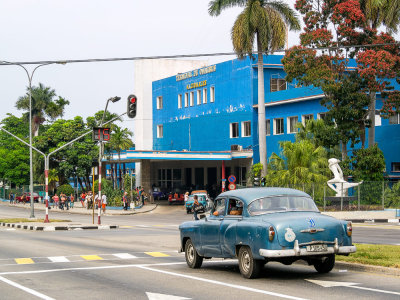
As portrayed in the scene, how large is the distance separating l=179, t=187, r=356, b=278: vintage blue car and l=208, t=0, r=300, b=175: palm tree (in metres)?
38.3

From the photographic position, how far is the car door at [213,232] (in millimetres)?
14352

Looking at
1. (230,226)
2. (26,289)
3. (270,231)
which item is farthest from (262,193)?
(26,289)

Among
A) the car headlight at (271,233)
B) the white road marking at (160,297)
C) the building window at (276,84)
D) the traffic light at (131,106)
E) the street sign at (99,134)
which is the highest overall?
the building window at (276,84)

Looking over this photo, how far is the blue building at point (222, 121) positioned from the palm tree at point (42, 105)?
82.9 ft

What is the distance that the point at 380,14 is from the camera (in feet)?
154

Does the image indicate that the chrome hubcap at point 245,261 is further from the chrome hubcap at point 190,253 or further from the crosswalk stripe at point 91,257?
the crosswalk stripe at point 91,257

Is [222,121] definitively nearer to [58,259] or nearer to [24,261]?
[58,259]

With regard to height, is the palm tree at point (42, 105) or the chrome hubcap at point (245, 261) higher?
the palm tree at point (42, 105)

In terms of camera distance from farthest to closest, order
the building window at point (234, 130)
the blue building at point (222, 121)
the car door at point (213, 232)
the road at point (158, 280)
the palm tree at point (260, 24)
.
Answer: the building window at point (234, 130) < the blue building at point (222, 121) < the palm tree at point (260, 24) < the car door at point (213, 232) < the road at point (158, 280)

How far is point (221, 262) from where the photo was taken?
1711 cm

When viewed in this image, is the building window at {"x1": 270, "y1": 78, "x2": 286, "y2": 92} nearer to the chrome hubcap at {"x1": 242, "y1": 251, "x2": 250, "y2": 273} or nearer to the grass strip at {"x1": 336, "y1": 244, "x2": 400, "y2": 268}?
the grass strip at {"x1": 336, "y1": 244, "x2": 400, "y2": 268}

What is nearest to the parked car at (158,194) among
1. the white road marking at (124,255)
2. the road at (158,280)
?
the road at (158,280)

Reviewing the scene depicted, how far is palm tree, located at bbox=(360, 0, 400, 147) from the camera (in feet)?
150

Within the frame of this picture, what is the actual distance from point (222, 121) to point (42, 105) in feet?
154
